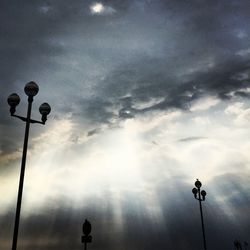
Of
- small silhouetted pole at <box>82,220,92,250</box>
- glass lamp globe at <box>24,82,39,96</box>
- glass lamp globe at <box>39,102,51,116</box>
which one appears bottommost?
small silhouetted pole at <box>82,220,92,250</box>

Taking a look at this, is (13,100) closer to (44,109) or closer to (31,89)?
(31,89)

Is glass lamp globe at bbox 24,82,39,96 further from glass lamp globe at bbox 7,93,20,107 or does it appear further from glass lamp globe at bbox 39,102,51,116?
glass lamp globe at bbox 39,102,51,116

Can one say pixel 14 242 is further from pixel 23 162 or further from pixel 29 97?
pixel 29 97

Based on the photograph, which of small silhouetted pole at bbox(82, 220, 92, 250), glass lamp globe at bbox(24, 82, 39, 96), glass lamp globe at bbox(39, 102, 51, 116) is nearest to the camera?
small silhouetted pole at bbox(82, 220, 92, 250)

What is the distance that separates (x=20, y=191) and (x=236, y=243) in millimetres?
42636

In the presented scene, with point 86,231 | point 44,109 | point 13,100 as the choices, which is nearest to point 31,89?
point 13,100

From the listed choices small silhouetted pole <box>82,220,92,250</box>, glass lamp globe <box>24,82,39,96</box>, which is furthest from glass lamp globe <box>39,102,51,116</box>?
small silhouetted pole <box>82,220,92,250</box>

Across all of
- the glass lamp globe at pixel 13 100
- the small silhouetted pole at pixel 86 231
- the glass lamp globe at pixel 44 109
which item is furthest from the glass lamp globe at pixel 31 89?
the small silhouetted pole at pixel 86 231

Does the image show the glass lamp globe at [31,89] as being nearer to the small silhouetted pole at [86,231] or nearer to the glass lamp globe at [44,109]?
the glass lamp globe at [44,109]

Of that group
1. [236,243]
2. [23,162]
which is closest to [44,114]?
[23,162]

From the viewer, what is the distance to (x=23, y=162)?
1362 cm

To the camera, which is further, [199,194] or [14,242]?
[199,194]

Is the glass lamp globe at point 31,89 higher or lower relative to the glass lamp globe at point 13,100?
higher

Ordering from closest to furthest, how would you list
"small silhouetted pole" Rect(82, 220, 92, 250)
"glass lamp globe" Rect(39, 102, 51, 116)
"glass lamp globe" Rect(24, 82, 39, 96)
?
"small silhouetted pole" Rect(82, 220, 92, 250)
"glass lamp globe" Rect(24, 82, 39, 96)
"glass lamp globe" Rect(39, 102, 51, 116)
